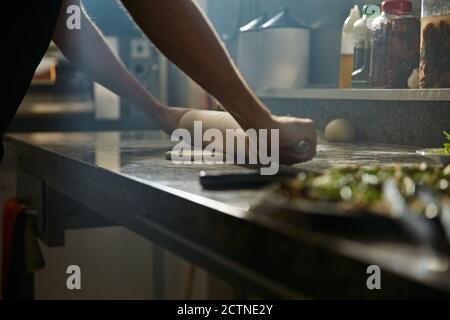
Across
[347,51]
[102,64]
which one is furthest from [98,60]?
[347,51]

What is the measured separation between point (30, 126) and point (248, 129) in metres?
1.67

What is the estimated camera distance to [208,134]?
4.24 feet

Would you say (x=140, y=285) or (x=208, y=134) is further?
(x=140, y=285)

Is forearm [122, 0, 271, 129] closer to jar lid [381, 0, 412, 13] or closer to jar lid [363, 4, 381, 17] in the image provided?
jar lid [381, 0, 412, 13]

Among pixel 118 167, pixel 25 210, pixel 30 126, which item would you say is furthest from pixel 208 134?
pixel 30 126

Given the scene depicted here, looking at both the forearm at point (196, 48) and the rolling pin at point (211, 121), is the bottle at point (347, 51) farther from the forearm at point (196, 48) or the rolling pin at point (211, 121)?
the forearm at point (196, 48)

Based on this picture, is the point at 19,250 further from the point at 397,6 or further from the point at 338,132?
the point at 397,6

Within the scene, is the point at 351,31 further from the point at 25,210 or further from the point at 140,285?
the point at 140,285

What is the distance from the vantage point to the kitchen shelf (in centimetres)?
138

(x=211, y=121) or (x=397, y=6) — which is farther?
(x=397, y=6)

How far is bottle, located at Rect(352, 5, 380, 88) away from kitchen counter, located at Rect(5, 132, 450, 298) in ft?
1.17

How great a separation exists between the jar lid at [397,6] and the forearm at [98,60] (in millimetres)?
561

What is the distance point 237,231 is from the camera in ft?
2.05

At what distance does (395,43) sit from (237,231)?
40.1 inches
